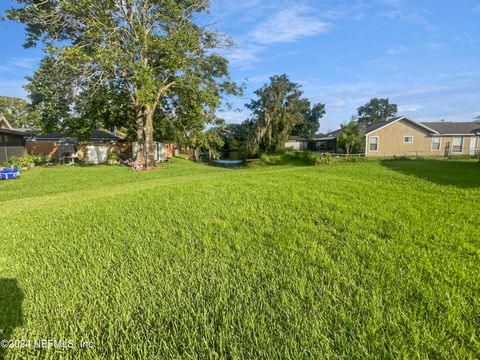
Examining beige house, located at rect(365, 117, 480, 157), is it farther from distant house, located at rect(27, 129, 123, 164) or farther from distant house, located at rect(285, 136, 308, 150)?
distant house, located at rect(27, 129, 123, 164)

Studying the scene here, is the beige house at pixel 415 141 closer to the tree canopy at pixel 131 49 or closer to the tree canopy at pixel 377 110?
the tree canopy at pixel 131 49

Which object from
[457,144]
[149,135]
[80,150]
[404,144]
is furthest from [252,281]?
[457,144]

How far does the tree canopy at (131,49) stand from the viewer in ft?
42.0

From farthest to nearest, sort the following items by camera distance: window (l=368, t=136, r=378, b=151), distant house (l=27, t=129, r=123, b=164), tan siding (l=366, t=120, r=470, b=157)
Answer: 1. window (l=368, t=136, r=378, b=151)
2. tan siding (l=366, t=120, r=470, b=157)
3. distant house (l=27, t=129, r=123, b=164)

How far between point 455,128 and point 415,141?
15.7 feet

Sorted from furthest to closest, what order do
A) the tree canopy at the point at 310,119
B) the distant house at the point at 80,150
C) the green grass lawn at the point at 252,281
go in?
the tree canopy at the point at 310,119
the distant house at the point at 80,150
the green grass lawn at the point at 252,281

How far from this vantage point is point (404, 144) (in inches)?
998

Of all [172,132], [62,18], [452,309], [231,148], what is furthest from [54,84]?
[231,148]

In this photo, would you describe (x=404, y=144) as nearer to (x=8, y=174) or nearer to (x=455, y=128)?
A: (x=455, y=128)

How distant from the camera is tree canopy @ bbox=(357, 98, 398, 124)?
2872 inches

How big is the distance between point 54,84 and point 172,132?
10.5m

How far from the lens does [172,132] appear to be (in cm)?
2380

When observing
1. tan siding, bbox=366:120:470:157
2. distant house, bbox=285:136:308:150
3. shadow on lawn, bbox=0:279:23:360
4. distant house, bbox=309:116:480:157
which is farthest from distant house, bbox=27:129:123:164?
distant house, bbox=285:136:308:150

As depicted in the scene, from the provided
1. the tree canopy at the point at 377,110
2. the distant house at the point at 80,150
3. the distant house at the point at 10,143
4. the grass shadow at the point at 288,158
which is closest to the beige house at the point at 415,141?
the grass shadow at the point at 288,158
